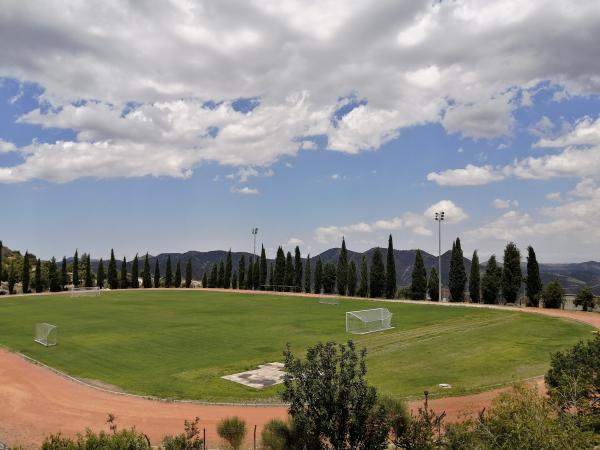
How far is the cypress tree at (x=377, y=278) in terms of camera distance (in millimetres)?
A: 92000

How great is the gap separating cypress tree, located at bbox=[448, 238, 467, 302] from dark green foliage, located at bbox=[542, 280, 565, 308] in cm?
1408

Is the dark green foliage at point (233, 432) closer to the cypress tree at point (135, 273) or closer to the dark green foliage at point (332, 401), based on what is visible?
the dark green foliage at point (332, 401)

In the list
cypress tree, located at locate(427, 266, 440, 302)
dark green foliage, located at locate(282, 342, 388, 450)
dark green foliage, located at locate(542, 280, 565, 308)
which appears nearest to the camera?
dark green foliage, located at locate(282, 342, 388, 450)

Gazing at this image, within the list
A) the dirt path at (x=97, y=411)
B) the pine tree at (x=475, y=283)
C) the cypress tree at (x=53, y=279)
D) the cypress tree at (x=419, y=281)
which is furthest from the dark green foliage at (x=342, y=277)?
the dirt path at (x=97, y=411)

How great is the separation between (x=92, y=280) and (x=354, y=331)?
305ft

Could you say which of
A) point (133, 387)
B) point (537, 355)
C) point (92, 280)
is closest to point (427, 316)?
point (537, 355)

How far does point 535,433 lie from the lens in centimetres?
1256

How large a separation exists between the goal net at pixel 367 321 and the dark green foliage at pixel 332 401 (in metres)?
32.1

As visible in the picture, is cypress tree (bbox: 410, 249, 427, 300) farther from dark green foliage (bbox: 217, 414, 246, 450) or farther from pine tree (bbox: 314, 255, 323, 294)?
dark green foliage (bbox: 217, 414, 246, 450)

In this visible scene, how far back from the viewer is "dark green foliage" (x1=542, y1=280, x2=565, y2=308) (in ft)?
217

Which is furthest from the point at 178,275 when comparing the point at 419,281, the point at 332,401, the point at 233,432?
the point at 332,401

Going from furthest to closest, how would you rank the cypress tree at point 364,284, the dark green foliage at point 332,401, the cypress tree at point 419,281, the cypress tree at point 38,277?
the cypress tree at point 38,277 → the cypress tree at point 364,284 → the cypress tree at point 419,281 → the dark green foliage at point 332,401

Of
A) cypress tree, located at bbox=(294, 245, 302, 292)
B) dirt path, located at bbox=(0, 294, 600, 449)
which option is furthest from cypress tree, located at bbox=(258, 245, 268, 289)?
dirt path, located at bbox=(0, 294, 600, 449)

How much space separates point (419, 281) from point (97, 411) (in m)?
68.7
